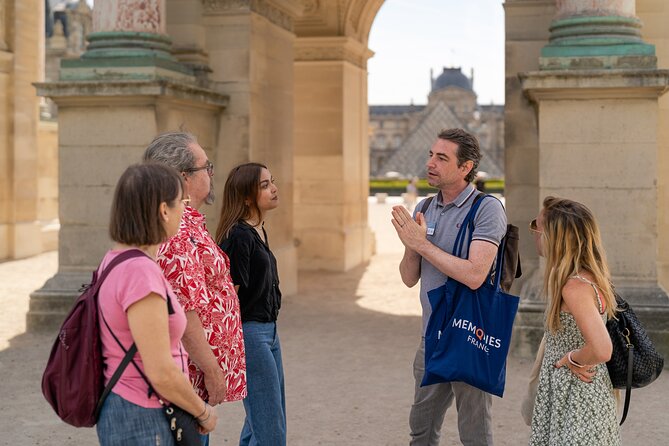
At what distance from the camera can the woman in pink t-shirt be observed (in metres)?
2.99

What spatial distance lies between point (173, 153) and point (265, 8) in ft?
28.8

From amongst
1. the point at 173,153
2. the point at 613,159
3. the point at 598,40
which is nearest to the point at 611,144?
the point at 613,159

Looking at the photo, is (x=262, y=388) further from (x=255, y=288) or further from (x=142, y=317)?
(x=142, y=317)

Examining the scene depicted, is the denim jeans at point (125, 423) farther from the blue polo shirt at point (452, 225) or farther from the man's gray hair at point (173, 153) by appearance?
the blue polo shirt at point (452, 225)

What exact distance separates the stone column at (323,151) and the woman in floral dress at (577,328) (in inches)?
529

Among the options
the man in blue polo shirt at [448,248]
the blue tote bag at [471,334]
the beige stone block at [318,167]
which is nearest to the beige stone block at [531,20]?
the man in blue polo shirt at [448,248]

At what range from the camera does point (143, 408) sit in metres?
3.11

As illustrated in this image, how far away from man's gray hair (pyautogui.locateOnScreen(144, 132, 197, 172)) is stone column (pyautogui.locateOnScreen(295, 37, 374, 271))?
13647 mm

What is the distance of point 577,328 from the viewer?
13.4 feet

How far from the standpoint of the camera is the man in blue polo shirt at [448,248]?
4.39 m

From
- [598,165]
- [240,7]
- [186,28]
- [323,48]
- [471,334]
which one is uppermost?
[323,48]

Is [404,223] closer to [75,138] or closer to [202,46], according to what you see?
[75,138]

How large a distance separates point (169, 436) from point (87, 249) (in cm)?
753

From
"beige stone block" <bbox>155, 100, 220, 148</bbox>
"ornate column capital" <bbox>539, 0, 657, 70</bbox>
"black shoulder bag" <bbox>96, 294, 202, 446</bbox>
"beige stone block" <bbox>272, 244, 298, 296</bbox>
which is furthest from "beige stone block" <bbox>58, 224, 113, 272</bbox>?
"black shoulder bag" <bbox>96, 294, 202, 446</bbox>
